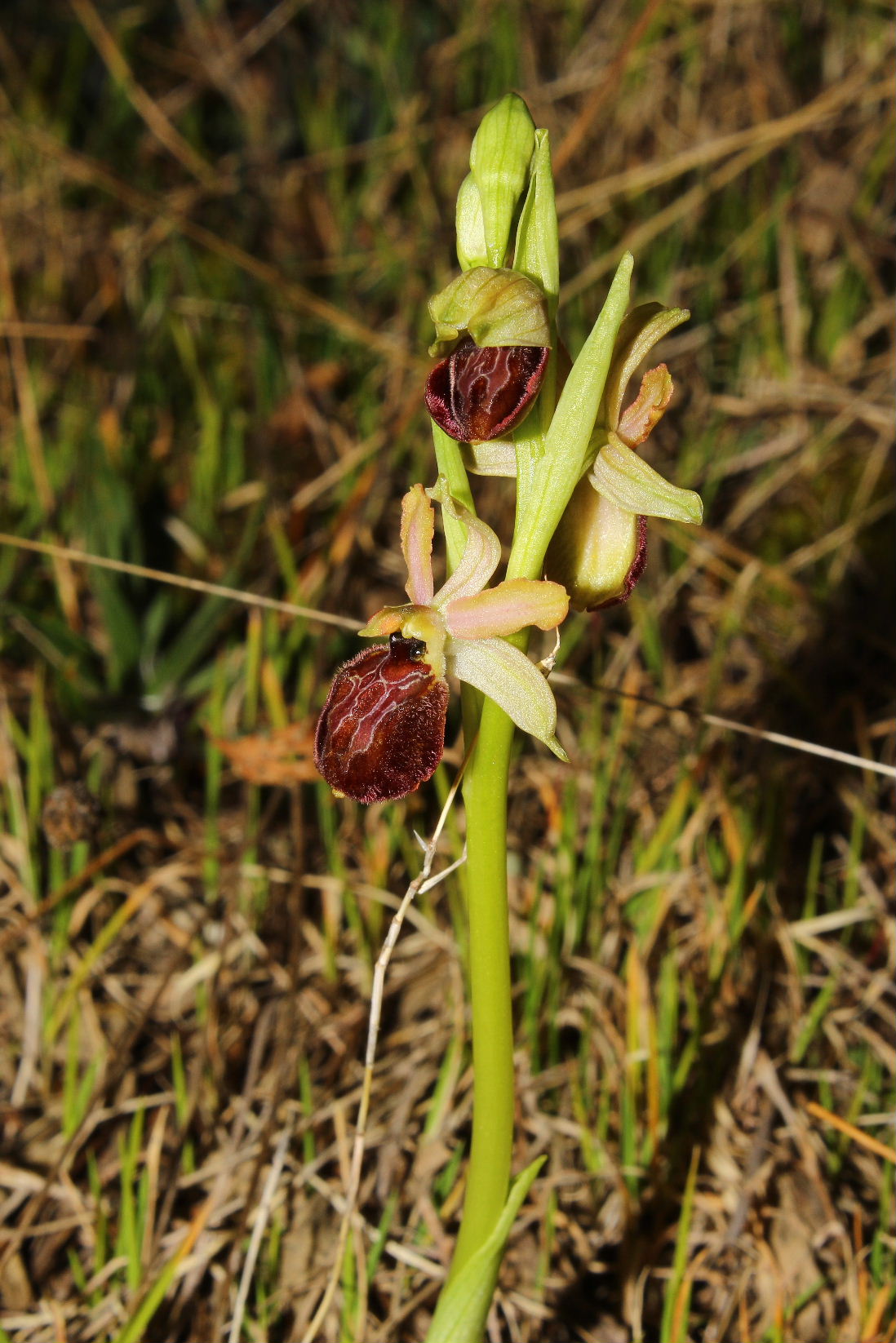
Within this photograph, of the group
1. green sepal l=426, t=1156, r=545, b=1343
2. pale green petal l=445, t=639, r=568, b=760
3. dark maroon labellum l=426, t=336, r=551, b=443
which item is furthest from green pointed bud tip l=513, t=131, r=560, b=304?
green sepal l=426, t=1156, r=545, b=1343

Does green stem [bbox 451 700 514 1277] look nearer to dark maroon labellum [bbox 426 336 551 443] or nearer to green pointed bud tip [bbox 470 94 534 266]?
dark maroon labellum [bbox 426 336 551 443]

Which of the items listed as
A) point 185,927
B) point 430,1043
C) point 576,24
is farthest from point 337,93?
point 430,1043

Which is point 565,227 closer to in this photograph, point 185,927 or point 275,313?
point 275,313

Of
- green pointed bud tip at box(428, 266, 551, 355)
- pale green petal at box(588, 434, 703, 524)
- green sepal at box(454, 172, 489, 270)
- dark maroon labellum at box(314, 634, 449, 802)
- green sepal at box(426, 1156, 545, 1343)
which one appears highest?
green sepal at box(454, 172, 489, 270)

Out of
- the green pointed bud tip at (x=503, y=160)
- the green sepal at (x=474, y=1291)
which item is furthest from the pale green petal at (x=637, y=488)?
the green sepal at (x=474, y=1291)

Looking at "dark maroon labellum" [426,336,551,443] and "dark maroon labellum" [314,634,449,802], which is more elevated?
"dark maroon labellum" [426,336,551,443]

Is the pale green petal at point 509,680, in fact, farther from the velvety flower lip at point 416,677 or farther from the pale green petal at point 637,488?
the pale green petal at point 637,488

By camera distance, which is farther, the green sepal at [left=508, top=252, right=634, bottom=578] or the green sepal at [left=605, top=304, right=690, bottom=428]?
the green sepal at [left=605, top=304, right=690, bottom=428]
